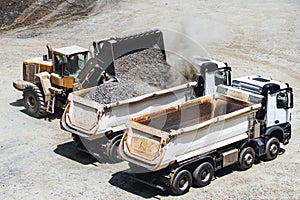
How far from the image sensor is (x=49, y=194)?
50.3 feet

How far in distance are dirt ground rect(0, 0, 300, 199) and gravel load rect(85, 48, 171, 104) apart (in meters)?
1.54

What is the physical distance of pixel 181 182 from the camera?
49.6 ft

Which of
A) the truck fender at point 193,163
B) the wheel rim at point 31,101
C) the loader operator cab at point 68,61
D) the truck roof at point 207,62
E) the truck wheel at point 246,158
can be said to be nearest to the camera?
the truck fender at point 193,163

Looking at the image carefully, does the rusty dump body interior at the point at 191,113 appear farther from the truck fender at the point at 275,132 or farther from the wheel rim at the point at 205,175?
the wheel rim at the point at 205,175

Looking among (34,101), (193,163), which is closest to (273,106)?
(193,163)

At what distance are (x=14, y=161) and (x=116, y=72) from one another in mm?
4264

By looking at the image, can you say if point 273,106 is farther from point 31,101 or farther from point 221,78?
point 31,101

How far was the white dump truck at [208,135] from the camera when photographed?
14.8 m

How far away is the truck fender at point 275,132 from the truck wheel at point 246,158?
26.2 inches

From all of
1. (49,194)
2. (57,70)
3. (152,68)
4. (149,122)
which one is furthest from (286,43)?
(49,194)

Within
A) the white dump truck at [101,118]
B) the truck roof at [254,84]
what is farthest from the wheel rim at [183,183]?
the truck roof at [254,84]

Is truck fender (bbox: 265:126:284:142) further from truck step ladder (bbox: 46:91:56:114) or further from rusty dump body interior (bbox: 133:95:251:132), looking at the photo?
truck step ladder (bbox: 46:91:56:114)

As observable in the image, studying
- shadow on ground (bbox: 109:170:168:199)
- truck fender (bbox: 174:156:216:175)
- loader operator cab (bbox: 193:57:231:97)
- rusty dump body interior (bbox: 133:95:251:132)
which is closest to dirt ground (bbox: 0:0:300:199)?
shadow on ground (bbox: 109:170:168:199)

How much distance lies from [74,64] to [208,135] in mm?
6390
